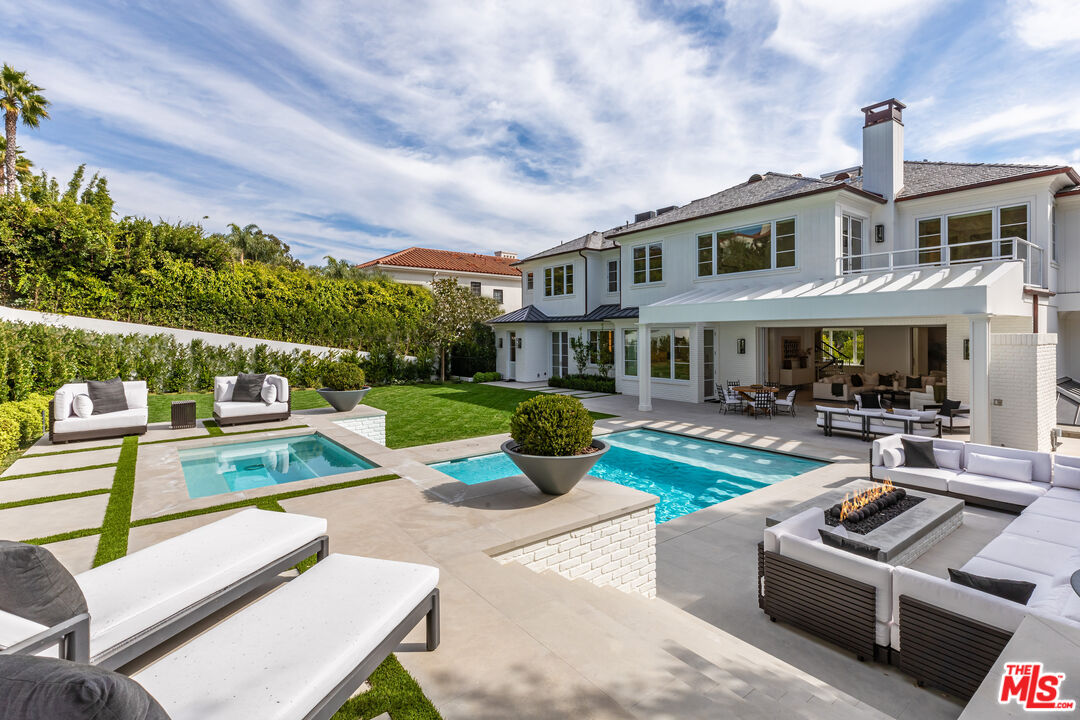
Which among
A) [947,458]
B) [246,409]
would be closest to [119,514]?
[246,409]

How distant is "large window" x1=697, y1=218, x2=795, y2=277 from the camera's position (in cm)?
1552

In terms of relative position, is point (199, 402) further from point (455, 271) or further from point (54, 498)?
point (455, 271)

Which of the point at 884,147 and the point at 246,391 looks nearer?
the point at 246,391

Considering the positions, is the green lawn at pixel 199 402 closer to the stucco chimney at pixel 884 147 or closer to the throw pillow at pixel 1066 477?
the throw pillow at pixel 1066 477

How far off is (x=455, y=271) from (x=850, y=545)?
3340cm

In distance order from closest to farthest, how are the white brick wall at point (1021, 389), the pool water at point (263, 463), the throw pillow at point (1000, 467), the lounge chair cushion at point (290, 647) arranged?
the lounge chair cushion at point (290, 647) < the throw pillow at point (1000, 467) < the pool water at point (263, 463) < the white brick wall at point (1021, 389)

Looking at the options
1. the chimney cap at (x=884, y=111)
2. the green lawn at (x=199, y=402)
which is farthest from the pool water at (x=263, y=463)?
the chimney cap at (x=884, y=111)

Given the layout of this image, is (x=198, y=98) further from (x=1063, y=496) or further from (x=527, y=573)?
(x=1063, y=496)

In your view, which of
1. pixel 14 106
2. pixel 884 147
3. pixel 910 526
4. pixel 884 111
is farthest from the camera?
pixel 14 106

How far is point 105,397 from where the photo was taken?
1120 centimetres

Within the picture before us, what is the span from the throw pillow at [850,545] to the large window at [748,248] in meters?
12.3

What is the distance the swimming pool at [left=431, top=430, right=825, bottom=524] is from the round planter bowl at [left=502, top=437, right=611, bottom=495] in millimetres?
2524

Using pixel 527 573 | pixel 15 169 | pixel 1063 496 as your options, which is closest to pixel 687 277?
pixel 1063 496

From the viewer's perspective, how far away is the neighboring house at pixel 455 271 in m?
35.7
